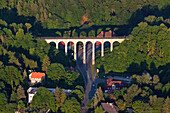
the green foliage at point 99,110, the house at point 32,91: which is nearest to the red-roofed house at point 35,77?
the house at point 32,91

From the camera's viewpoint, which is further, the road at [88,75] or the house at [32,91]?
the road at [88,75]

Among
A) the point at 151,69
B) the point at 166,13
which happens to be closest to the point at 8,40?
the point at 151,69

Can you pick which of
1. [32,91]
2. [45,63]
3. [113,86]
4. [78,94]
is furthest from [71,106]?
[45,63]

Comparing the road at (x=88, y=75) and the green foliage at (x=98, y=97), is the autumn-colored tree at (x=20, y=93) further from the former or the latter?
the green foliage at (x=98, y=97)

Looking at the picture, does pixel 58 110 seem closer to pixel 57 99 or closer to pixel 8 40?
pixel 57 99

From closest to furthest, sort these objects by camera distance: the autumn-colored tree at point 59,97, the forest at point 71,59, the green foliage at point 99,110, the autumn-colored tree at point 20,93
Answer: the green foliage at point 99,110 → the forest at point 71,59 → the autumn-colored tree at point 59,97 → the autumn-colored tree at point 20,93

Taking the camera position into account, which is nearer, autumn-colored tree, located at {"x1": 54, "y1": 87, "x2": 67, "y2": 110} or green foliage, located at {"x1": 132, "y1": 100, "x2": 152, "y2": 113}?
green foliage, located at {"x1": 132, "y1": 100, "x2": 152, "y2": 113}

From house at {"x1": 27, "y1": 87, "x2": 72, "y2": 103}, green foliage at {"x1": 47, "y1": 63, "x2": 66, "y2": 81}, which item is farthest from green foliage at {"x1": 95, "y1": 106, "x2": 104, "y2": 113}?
green foliage at {"x1": 47, "y1": 63, "x2": 66, "y2": 81}

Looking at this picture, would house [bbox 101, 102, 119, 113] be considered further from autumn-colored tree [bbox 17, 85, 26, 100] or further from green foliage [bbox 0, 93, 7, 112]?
green foliage [bbox 0, 93, 7, 112]
